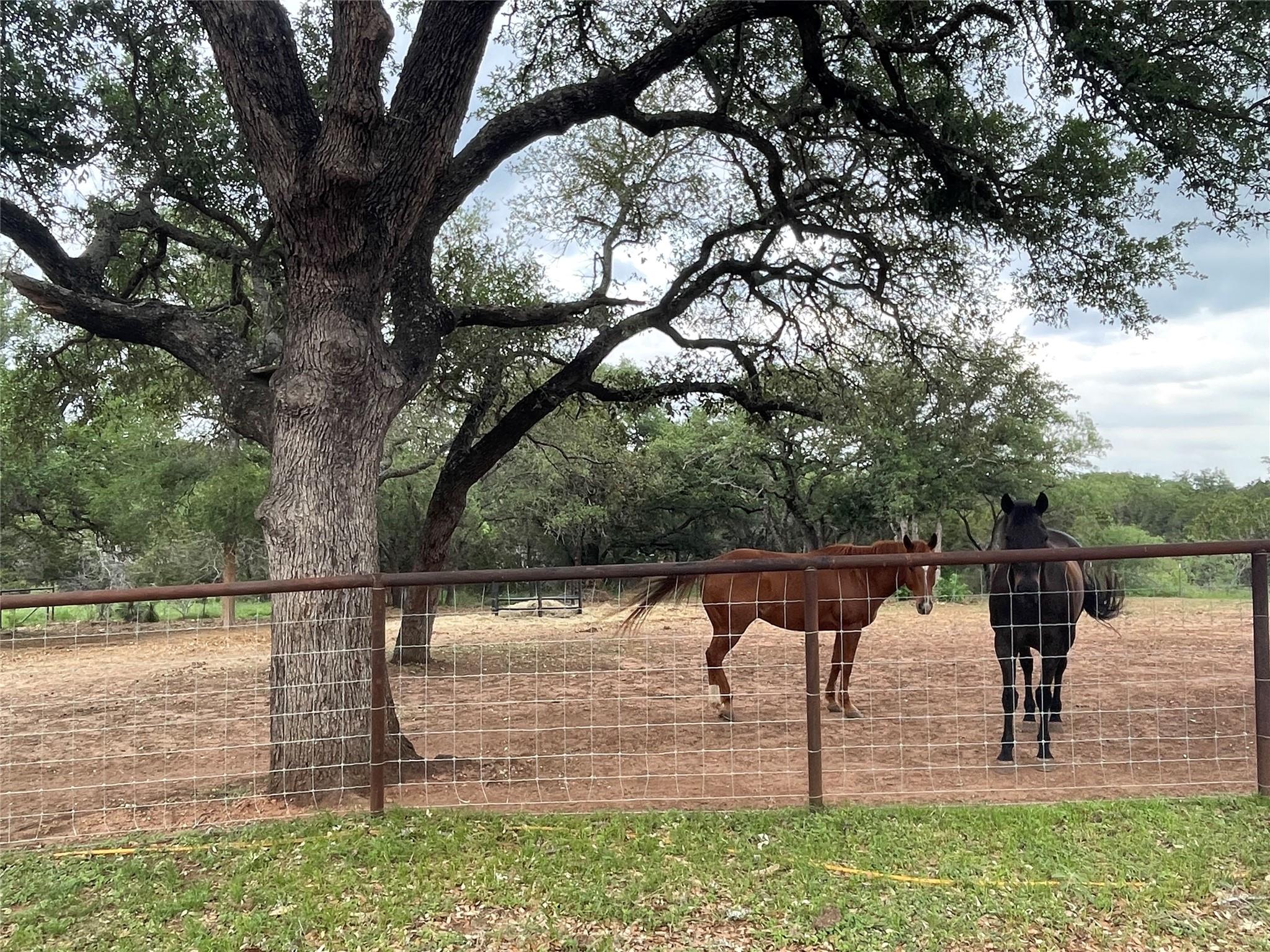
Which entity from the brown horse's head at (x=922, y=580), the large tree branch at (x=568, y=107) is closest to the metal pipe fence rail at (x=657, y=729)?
the brown horse's head at (x=922, y=580)

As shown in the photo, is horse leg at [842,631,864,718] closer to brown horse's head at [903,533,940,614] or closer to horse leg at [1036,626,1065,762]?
brown horse's head at [903,533,940,614]

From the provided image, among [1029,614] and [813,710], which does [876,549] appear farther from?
[813,710]

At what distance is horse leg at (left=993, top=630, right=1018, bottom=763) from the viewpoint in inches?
210

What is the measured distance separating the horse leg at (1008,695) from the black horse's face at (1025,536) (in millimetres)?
407

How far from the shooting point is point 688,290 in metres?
9.46

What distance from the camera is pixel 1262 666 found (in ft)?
14.0

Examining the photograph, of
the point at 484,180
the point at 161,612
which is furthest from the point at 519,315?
the point at 161,612

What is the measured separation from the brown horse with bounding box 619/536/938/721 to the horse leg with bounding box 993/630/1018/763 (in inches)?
50.1

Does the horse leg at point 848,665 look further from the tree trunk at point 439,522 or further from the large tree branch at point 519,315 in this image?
the tree trunk at point 439,522

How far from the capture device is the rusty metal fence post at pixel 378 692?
165 inches

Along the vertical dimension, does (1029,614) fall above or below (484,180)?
below

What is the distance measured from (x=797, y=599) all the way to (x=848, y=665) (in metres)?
0.74

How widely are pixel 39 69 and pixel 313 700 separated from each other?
676 centimetres

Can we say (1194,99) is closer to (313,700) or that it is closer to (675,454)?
(313,700)
